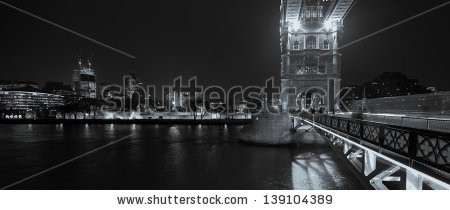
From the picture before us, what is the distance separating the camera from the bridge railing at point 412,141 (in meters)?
8.96

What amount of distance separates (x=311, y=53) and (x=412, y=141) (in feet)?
177

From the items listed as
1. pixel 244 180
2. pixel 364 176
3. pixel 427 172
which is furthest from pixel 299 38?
pixel 427 172

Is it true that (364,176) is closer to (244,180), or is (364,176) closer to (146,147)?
(244,180)

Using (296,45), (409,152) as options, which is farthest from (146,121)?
(409,152)

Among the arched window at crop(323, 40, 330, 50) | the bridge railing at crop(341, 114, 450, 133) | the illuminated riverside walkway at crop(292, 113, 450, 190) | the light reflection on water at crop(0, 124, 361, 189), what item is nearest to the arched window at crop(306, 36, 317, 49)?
the arched window at crop(323, 40, 330, 50)

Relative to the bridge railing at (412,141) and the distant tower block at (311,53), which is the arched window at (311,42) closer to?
the distant tower block at (311,53)

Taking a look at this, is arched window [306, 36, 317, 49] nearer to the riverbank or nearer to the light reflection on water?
the light reflection on water

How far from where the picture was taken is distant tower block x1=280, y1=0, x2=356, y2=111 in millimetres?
60906

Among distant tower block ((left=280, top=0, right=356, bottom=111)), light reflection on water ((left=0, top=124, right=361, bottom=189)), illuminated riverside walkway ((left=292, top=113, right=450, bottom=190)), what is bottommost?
light reflection on water ((left=0, top=124, right=361, bottom=189))

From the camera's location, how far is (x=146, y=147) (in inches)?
1812

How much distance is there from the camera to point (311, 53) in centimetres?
6244

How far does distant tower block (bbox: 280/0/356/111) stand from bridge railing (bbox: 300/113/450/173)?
45867 mm

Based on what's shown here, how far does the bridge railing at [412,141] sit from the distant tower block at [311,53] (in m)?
45.9

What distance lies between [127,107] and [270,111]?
370 feet
